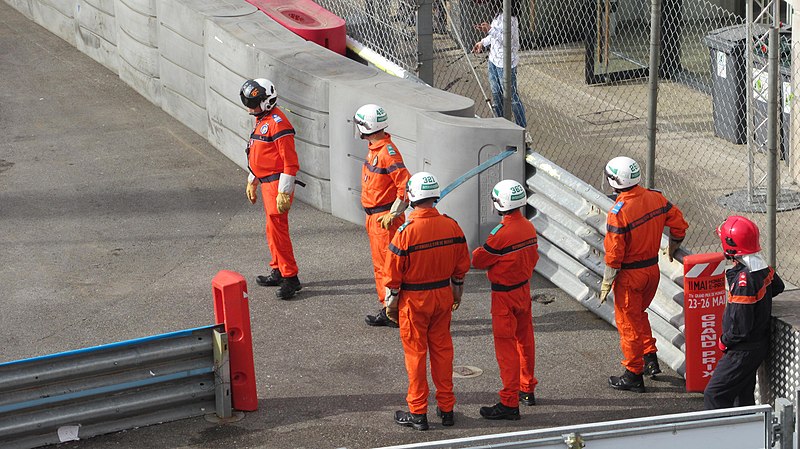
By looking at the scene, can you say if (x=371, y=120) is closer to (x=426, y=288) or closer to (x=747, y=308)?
(x=426, y=288)

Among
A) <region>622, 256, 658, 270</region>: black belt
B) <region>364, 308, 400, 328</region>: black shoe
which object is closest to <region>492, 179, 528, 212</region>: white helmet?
<region>622, 256, 658, 270</region>: black belt

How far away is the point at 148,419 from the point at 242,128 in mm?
5269

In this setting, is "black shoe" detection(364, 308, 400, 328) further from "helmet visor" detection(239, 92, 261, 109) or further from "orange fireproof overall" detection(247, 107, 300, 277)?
"helmet visor" detection(239, 92, 261, 109)

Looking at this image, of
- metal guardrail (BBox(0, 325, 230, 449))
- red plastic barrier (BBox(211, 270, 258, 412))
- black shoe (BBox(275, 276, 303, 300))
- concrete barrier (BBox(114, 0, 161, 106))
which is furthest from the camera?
concrete barrier (BBox(114, 0, 161, 106))

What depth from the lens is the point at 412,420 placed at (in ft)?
26.3

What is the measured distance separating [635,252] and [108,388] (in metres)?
3.61

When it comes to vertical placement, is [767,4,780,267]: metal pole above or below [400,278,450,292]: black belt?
above

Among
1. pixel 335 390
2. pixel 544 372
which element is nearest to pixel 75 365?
pixel 335 390

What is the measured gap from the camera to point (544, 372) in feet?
29.0

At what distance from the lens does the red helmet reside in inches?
288

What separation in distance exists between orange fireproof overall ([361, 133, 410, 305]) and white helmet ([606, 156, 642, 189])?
5.81 ft

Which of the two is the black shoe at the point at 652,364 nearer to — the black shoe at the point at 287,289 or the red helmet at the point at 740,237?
the red helmet at the point at 740,237

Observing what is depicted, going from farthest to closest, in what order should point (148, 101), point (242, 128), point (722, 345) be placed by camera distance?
point (148, 101), point (242, 128), point (722, 345)

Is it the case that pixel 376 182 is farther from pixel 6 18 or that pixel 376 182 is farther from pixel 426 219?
pixel 6 18
